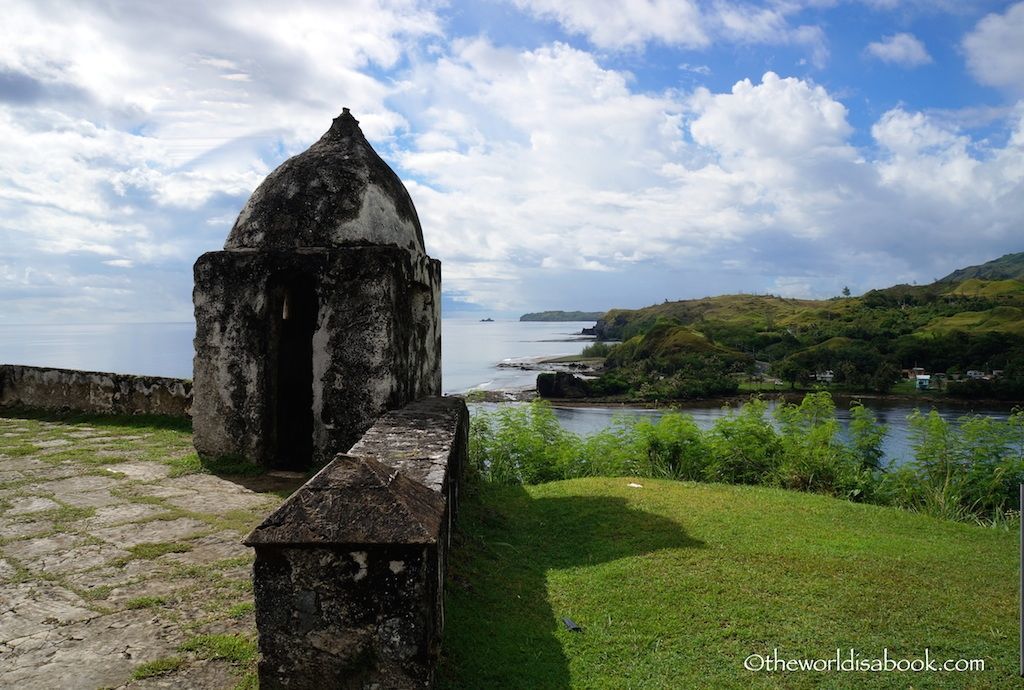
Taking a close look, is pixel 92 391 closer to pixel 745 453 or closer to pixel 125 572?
pixel 125 572

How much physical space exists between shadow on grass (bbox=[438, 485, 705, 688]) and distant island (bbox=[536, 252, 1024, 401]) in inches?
1008

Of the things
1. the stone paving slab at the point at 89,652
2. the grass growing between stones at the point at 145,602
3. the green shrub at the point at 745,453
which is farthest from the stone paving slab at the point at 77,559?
the green shrub at the point at 745,453

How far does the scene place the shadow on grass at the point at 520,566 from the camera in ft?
11.1

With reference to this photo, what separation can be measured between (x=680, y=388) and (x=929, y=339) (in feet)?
46.5

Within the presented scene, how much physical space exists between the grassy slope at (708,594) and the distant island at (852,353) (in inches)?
993

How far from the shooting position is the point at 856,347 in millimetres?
37312

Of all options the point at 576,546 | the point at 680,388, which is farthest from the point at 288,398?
the point at 680,388

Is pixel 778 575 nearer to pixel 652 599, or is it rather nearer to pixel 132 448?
pixel 652 599

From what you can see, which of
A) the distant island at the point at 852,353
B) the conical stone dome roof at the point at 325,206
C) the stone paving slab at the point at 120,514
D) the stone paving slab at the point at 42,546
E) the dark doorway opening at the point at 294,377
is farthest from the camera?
the distant island at the point at 852,353

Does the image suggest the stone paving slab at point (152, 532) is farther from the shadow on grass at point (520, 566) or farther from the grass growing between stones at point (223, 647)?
the shadow on grass at point (520, 566)

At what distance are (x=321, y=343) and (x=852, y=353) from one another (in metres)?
36.1

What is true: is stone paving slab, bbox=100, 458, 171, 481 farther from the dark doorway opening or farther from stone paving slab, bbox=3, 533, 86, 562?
stone paving slab, bbox=3, 533, 86, 562

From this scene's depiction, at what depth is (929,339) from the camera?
122 feet

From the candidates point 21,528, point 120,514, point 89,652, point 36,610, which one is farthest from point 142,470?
point 89,652
